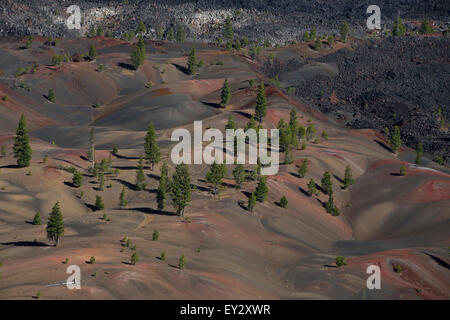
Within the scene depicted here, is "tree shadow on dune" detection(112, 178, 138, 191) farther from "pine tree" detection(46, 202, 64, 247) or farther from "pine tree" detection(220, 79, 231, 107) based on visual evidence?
"pine tree" detection(220, 79, 231, 107)

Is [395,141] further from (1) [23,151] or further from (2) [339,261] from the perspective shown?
(1) [23,151]

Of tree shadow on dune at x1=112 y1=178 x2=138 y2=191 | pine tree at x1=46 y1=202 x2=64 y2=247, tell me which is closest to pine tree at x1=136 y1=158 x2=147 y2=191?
tree shadow on dune at x1=112 y1=178 x2=138 y2=191

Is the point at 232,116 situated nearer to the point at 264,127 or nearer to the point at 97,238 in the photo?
the point at 264,127

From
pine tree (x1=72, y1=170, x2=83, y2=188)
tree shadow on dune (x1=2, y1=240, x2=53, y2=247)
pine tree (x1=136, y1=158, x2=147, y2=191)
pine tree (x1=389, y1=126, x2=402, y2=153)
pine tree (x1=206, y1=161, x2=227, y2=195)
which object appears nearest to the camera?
tree shadow on dune (x1=2, y1=240, x2=53, y2=247)

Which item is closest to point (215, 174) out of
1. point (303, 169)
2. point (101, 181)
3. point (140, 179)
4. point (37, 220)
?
point (140, 179)

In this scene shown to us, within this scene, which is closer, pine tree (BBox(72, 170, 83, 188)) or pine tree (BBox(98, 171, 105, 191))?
pine tree (BBox(72, 170, 83, 188))

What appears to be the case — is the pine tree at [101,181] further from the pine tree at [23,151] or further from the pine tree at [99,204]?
the pine tree at [23,151]

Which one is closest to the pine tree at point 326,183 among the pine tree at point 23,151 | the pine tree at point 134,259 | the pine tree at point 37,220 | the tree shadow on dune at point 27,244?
the pine tree at point 23,151

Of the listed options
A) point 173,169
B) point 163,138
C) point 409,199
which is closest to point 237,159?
point 173,169
